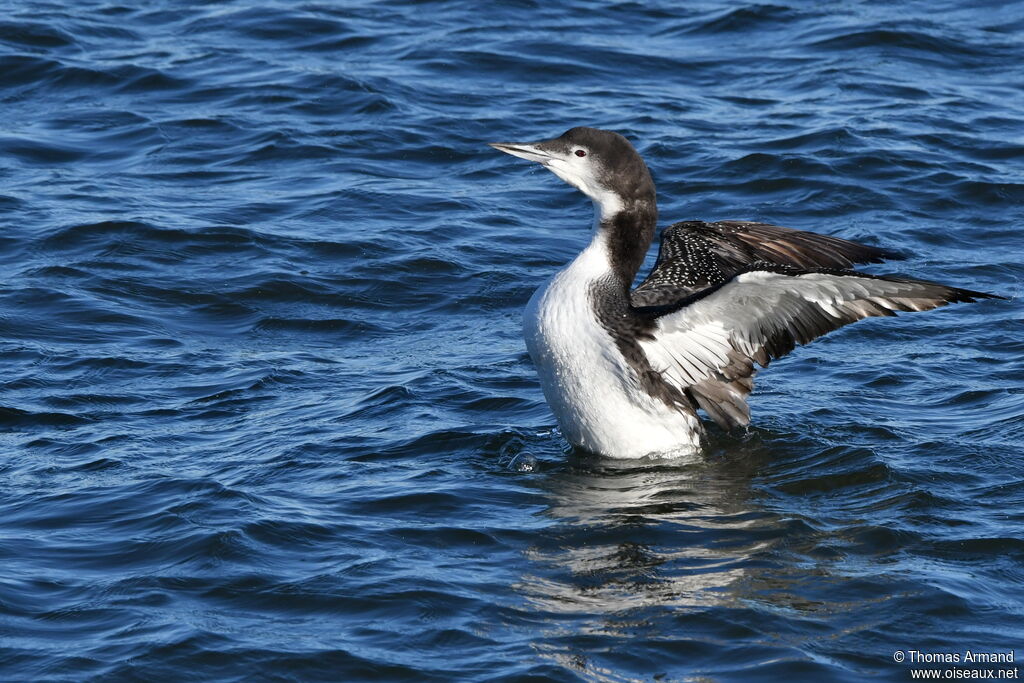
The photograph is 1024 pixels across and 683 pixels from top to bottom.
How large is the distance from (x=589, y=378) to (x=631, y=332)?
27cm

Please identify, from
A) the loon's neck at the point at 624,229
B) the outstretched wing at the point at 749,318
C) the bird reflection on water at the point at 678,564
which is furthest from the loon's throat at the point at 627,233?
the bird reflection on water at the point at 678,564

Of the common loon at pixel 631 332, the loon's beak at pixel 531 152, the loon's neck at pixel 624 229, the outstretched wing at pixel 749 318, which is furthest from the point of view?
the loon's beak at pixel 531 152

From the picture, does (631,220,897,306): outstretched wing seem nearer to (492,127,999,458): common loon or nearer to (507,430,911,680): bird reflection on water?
(492,127,999,458): common loon

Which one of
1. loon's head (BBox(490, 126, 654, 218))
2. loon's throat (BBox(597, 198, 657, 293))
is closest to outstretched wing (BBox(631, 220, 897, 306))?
loon's throat (BBox(597, 198, 657, 293))

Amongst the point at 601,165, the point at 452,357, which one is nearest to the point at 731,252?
the point at 601,165

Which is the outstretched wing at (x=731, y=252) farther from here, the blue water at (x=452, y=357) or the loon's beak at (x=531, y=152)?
the loon's beak at (x=531, y=152)

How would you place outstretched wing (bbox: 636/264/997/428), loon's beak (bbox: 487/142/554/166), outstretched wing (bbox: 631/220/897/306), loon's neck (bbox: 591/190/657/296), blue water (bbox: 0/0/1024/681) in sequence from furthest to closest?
outstretched wing (bbox: 631/220/897/306) → loon's beak (bbox: 487/142/554/166) → loon's neck (bbox: 591/190/657/296) → outstretched wing (bbox: 636/264/997/428) → blue water (bbox: 0/0/1024/681)

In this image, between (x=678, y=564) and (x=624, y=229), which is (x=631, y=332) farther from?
(x=678, y=564)

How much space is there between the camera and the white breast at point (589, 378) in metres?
6.24

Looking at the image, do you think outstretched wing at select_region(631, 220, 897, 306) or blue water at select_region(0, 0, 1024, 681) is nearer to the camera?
blue water at select_region(0, 0, 1024, 681)

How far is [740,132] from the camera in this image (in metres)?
10.7

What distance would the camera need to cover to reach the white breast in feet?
20.5

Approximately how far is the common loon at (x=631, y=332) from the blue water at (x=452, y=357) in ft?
0.79

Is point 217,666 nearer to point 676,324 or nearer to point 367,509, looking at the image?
point 367,509
